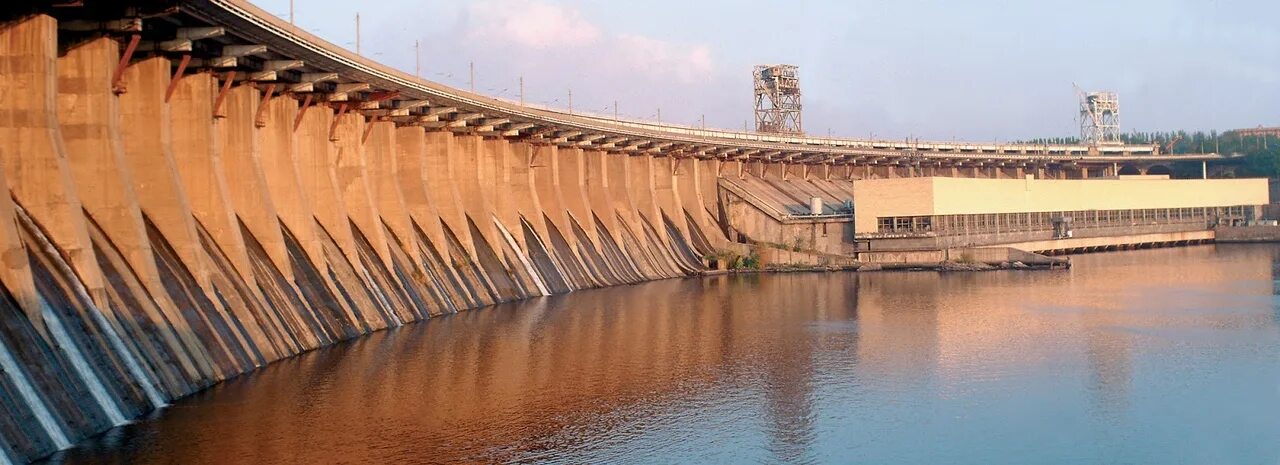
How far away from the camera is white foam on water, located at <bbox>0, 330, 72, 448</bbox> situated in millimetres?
25539

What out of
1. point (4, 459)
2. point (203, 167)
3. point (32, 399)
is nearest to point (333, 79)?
point (203, 167)

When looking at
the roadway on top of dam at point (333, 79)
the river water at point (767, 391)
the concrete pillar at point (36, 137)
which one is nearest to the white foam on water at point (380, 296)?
the river water at point (767, 391)

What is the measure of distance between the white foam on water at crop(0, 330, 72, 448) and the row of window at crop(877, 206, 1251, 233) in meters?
68.6

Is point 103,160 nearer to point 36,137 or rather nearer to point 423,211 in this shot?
point 36,137

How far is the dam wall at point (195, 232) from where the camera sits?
28375 millimetres

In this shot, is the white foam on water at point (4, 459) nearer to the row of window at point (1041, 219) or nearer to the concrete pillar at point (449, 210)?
the concrete pillar at point (449, 210)

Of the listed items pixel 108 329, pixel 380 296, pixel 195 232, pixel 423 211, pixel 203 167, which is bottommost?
pixel 108 329

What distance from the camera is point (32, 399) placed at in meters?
25.8

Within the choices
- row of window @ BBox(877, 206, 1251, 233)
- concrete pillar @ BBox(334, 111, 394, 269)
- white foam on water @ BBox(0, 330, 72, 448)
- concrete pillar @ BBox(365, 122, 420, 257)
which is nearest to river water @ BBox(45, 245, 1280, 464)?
white foam on water @ BBox(0, 330, 72, 448)

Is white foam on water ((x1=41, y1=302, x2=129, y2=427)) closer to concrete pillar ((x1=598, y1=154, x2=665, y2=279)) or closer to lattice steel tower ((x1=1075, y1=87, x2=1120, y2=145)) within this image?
concrete pillar ((x1=598, y1=154, x2=665, y2=279))

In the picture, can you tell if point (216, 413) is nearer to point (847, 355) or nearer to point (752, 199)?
point (847, 355)

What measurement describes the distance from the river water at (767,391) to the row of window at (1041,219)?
91.0 feet

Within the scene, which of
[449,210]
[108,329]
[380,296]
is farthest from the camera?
[449,210]

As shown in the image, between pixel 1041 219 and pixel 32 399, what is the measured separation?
286 feet
